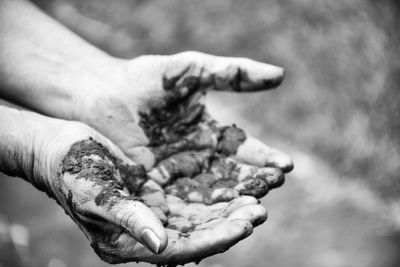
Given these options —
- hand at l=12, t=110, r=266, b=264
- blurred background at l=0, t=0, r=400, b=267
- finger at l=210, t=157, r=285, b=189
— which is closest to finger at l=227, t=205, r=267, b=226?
hand at l=12, t=110, r=266, b=264

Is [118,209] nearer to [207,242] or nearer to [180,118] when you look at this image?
[207,242]

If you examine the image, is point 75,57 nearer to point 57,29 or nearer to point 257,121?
point 57,29

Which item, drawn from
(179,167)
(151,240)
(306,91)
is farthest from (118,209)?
(306,91)

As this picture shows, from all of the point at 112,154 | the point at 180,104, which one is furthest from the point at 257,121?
the point at 112,154

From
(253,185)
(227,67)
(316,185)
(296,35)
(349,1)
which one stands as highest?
(349,1)

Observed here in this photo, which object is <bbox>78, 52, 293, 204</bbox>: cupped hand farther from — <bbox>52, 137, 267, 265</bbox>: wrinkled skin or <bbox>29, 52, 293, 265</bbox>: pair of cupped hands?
<bbox>52, 137, 267, 265</bbox>: wrinkled skin

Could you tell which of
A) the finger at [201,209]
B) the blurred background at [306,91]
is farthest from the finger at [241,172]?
the blurred background at [306,91]

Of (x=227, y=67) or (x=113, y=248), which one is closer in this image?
(x=113, y=248)

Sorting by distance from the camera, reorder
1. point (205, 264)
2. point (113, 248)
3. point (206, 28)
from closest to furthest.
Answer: point (113, 248) < point (205, 264) < point (206, 28)
